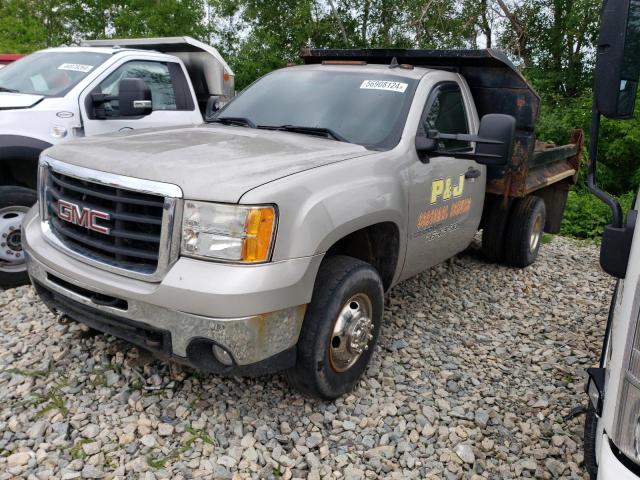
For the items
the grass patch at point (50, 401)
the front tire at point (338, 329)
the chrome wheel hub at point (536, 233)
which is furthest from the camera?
the chrome wheel hub at point (536, 233)

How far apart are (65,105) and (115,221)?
2676mm

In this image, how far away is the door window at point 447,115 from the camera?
161 inches

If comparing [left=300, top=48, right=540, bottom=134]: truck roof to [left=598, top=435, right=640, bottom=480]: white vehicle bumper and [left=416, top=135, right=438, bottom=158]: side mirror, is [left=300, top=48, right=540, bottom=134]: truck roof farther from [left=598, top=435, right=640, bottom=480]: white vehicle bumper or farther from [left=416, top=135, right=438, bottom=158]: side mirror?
[left=598, top=435, right=640, bottom=480]: white vehicle bumper

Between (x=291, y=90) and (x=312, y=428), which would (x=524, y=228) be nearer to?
(x=291, y=90)

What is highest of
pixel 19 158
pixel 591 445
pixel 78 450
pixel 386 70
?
pixel 386 70

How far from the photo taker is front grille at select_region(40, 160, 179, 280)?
2.72m

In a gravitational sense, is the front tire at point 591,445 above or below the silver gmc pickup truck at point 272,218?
below

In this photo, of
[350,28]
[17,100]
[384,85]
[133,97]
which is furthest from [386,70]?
[350,28]

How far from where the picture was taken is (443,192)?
413cm

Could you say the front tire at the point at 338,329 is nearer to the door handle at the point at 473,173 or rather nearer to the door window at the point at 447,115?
the door window at the point at 447,115

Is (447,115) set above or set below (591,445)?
above

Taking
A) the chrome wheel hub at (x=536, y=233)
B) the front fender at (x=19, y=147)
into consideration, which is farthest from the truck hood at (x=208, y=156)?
the chrome wheel hub at (x=536, y=233)

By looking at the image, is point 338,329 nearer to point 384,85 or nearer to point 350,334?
point 350,334

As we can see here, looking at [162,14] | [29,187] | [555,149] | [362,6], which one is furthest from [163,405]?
[362,6]
